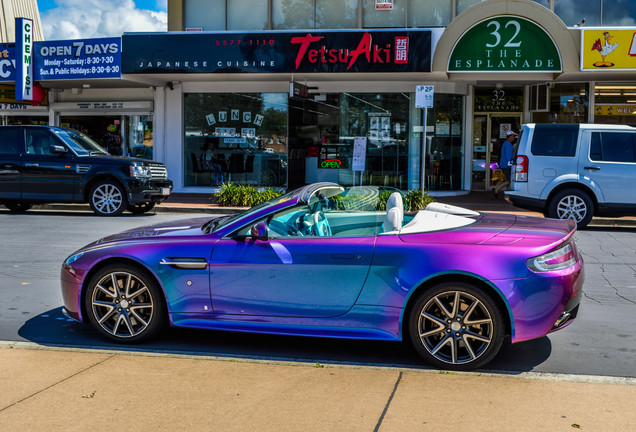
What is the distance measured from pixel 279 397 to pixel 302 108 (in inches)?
687

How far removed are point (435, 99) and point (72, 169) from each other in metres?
10.3

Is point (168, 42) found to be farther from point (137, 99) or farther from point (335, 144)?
point (335, 144)

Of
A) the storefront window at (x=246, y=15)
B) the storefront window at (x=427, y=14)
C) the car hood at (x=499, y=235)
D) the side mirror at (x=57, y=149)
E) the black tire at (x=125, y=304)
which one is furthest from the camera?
the storefront window at (x=246, y=15)

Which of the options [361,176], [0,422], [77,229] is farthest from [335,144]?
[0,422]

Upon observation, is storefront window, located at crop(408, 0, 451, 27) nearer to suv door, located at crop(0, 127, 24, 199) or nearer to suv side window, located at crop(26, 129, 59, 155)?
suv side window, located at crop(26, 129, 59, 155)

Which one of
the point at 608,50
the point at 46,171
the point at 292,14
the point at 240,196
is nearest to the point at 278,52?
the point at 292,14

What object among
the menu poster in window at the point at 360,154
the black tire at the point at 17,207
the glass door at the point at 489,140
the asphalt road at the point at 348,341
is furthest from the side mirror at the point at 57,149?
the glass door at the point at 489,140

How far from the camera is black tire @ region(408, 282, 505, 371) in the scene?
15.8ft

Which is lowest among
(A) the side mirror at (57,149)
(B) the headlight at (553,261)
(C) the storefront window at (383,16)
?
(B) the headlight at (553,261)

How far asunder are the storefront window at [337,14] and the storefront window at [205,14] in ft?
9.75

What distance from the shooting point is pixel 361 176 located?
61.9 feet

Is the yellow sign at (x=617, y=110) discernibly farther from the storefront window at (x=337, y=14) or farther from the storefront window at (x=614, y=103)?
the storefront window at (x=337, y=14)

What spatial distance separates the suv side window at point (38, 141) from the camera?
15.0m

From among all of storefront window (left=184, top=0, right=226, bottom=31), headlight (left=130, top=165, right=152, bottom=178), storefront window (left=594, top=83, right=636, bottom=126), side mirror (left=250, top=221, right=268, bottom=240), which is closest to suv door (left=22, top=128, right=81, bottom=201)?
headlight (left=130, top=165, right=152, bottom=178)
